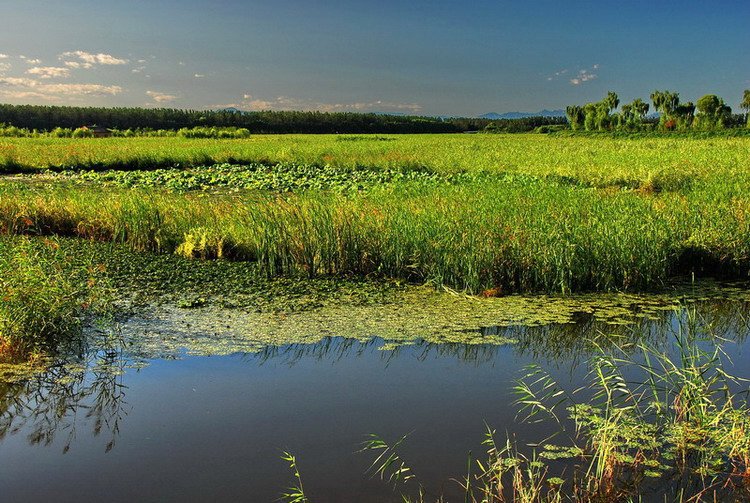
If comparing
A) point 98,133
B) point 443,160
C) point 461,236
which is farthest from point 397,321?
point 98,133

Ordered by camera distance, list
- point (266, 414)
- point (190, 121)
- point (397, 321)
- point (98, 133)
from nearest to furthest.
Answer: point (266, 414) < point (397, 321) < point (98, 133) < point (190, 121)

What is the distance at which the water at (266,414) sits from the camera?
3141 mm

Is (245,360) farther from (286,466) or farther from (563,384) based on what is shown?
(563,384)

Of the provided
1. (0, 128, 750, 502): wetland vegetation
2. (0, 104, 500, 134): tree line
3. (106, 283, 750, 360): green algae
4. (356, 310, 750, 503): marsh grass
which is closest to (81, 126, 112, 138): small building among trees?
(0, 104, 500, 134): tree line

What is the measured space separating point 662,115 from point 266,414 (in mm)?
59456

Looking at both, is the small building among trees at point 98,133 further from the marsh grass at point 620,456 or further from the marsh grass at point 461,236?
the marsh grass at point 620,456

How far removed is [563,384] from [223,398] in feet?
8.03

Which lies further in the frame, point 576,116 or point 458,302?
point 576,116

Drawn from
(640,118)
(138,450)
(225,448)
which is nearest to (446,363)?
(225,448)

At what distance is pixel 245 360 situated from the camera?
4.79 meters

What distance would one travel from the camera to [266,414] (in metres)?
3.87

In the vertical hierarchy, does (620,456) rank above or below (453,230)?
below

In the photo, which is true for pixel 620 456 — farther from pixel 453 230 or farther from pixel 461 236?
pixel 453 230

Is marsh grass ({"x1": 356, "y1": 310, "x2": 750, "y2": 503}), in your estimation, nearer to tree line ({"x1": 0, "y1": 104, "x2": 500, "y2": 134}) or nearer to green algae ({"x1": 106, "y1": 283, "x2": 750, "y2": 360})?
green algae ({"x1": 106, "y1": 283, "x2": 750, "y2": 360})
